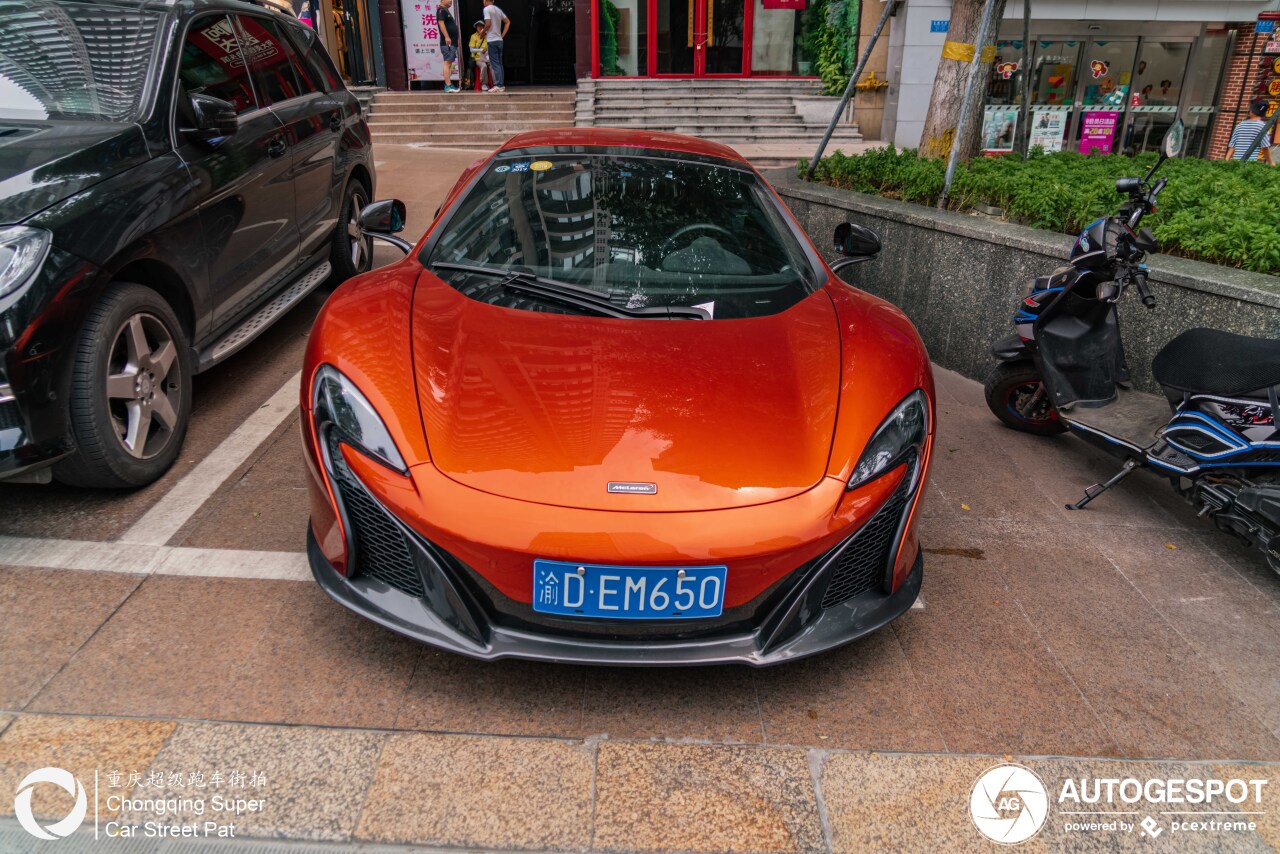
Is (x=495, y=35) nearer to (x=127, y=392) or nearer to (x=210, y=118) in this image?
(x=210, y=118)

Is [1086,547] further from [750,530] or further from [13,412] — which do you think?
Answer: [13,412]

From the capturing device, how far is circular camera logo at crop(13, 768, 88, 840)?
6.84ft

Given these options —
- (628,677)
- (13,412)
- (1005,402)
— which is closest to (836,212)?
(1005,402)

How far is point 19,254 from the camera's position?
295 cm

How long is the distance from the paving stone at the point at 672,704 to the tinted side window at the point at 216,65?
11.1 ft

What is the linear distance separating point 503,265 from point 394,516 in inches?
49.6

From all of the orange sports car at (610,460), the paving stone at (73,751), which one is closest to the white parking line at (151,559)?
the orange sports car at (610,460)

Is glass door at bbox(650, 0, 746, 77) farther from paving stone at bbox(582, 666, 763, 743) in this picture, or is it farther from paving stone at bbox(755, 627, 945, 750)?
paving stone at bbox(582, 666, 763, 743)

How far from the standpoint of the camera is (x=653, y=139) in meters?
4.11

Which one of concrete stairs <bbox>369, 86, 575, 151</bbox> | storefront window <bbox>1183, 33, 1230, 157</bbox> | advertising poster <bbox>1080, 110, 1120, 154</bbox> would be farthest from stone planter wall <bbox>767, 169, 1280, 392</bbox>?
storefront window <bbox>1183, 33, 1230, 157</bbox>

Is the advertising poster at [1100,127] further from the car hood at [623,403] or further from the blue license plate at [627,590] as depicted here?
the blue license plate at [627,590]

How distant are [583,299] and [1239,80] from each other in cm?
1721

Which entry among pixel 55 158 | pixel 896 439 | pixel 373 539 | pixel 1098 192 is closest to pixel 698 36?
pixel 1098 192

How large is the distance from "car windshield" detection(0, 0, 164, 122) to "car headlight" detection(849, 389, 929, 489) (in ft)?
10.8
